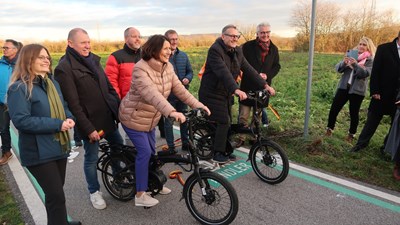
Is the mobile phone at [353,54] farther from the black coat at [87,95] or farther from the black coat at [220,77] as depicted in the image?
the black coat at [87,95]

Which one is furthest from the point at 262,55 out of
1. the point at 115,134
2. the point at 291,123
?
the point at 115,134

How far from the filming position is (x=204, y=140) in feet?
16.6

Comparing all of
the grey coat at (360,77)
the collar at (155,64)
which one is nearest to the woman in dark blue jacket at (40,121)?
the collar at (155,64)

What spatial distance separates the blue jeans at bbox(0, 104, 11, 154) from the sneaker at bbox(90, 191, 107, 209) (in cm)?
254

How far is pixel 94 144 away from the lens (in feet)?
12.0

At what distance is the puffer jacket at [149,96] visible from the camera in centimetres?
308

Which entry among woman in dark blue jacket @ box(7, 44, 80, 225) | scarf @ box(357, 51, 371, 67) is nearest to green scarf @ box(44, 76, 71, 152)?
woman in dark blue jacket @ box(7, 44, 80, 225)

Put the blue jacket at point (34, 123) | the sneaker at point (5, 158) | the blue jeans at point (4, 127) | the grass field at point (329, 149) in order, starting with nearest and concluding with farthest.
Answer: the blue jacket at point (34, 123), the grass field at point (329, 149), the blue jeans at point (4, 127), the sneaker at point (5, 158)

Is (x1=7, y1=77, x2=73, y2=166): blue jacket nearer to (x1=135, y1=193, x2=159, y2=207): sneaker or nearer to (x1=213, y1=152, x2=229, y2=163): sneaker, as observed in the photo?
(x1=135, y1=193, x2=159, y2=207): sneaker

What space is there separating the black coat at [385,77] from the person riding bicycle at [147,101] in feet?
10.8

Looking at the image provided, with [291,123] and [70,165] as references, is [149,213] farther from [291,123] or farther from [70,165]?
[291,123]

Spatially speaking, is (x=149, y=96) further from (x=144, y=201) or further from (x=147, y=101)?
(x=144, y=201)

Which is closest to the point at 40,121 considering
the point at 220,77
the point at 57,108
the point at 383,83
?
the point at 57,108

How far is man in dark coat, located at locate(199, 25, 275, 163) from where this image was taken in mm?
4258
